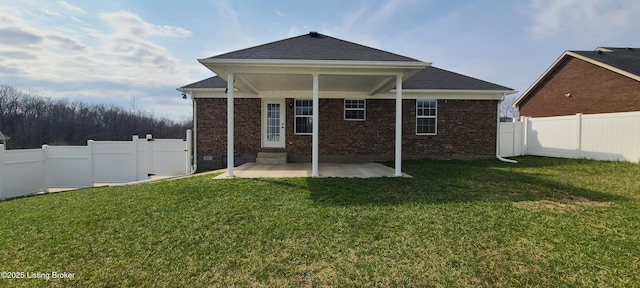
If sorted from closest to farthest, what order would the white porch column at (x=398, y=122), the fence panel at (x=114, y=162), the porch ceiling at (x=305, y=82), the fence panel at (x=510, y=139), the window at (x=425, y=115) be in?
the white porch column at (x=398, y=122)
the porch ceiling at (x=305, y=82)
the fence panel at (x=114, y=162)
the window at (x=425, y=115)
the fence panel at (x=510, y=139)

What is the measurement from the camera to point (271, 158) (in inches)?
412

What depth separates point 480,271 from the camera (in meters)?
3.06

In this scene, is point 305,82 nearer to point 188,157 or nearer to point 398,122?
point 398,122

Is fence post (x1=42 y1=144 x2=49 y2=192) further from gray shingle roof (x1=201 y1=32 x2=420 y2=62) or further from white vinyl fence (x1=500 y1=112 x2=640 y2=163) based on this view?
white vinyl fence (x1=500 y1=112 x2=640 y2=163)

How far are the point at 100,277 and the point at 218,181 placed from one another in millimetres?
3755

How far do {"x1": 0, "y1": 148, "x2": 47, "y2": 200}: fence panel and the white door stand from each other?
7.18 meters

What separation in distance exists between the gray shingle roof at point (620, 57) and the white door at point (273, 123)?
52.3 ft

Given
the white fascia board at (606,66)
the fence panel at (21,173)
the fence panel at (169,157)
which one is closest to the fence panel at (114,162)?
the fence panel at (169,157)

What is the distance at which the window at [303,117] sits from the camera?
11.2 m

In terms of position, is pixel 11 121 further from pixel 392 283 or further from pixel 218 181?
pixel 392 283

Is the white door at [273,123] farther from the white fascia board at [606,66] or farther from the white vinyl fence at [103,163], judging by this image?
the white fascia board at [606,66]

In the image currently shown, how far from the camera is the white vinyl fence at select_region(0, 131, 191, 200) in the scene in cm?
948

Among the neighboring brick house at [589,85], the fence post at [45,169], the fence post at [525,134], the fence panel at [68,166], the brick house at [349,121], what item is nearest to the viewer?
the fence post at [45,169]

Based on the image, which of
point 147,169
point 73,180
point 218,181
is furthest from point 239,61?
point 73,180
